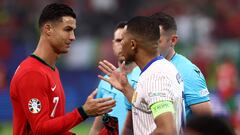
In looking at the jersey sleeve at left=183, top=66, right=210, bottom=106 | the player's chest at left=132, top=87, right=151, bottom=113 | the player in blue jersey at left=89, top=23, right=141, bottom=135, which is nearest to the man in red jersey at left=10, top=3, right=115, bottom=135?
the player's chest at left=132, top=87, right=151, bottom=113

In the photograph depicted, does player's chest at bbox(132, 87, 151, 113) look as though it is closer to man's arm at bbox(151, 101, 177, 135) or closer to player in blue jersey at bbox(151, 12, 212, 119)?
man's arm at bbox(151, 101, 177, 135)

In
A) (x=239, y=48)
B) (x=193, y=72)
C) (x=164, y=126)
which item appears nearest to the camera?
Answer: (x=164, y=126)

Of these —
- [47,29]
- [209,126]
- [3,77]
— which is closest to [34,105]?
[47,29]

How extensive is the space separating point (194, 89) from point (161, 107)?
5.71 feet

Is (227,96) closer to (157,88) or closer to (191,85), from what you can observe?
(191,85)

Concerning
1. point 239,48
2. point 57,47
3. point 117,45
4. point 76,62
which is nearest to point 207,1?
point 239,48

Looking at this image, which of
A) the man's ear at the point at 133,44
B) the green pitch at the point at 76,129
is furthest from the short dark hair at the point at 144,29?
the green pitch at the point at 76,129

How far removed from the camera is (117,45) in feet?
31.8

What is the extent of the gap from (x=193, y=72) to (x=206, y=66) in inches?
583

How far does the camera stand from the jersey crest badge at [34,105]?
23.7ft

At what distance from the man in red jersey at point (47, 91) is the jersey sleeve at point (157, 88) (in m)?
0.59

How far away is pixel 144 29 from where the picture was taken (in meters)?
7.00

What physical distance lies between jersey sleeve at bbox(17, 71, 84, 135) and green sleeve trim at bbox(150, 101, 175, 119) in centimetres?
97

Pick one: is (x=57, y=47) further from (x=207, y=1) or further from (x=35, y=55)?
(x=207, y=1)
